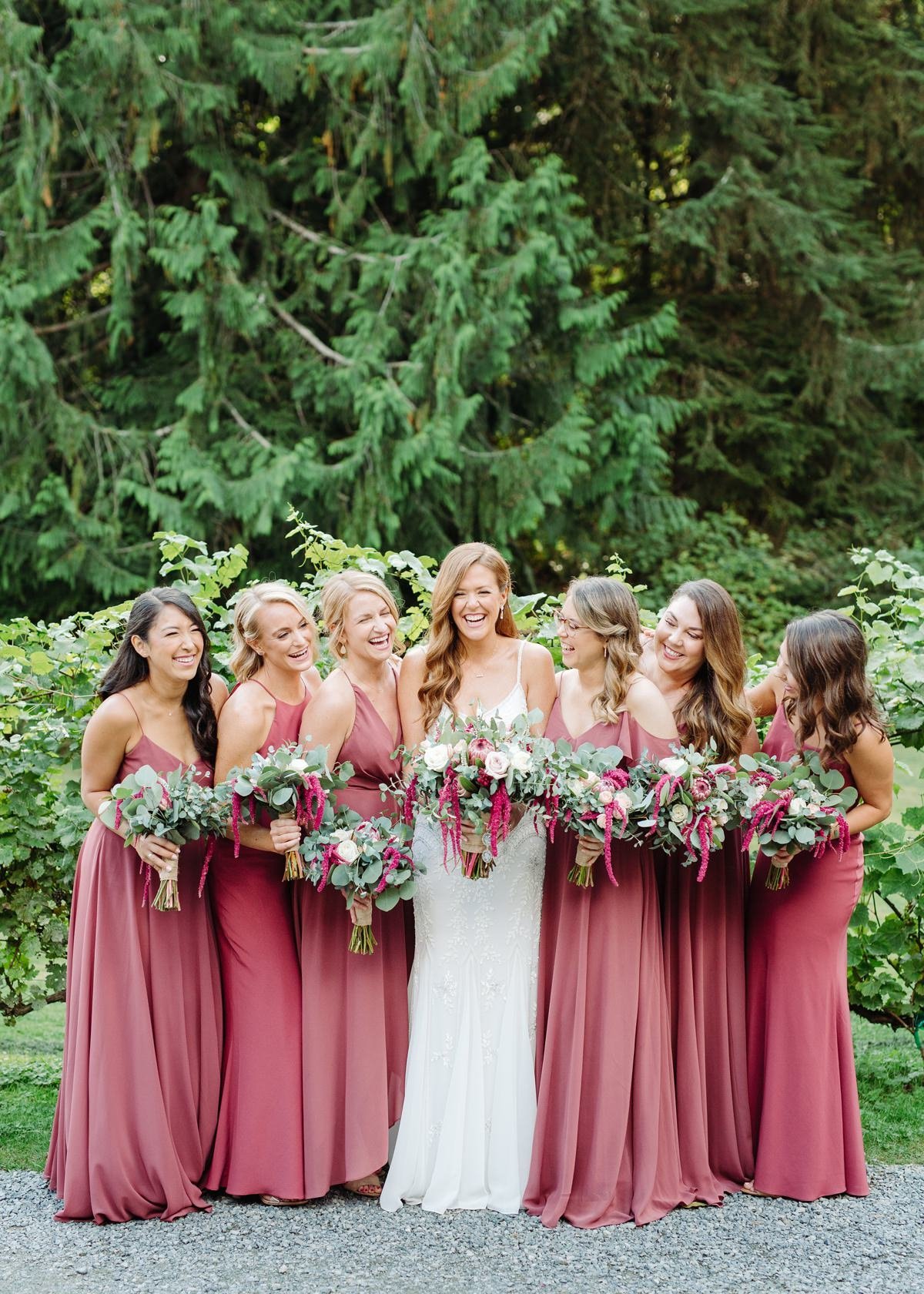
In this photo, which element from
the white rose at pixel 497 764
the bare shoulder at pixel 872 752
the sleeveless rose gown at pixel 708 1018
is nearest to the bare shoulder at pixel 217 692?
the white rose at pixel 497 764

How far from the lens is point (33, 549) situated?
1420 centimetres

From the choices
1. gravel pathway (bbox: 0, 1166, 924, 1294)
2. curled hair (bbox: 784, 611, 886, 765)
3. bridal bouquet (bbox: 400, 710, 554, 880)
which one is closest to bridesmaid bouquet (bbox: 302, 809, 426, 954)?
bridal bouquet (bbox: 400, 710, 554, 880)

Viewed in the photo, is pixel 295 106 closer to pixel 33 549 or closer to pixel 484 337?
pixel 484 337

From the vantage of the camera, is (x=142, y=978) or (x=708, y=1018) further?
(x=708, y=1018)

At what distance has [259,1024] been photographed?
16.7 feet

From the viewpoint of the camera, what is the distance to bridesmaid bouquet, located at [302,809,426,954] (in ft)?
15.9

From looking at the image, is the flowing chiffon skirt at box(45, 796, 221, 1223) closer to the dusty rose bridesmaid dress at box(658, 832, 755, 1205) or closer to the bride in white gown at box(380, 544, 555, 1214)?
the bride in white gown at box(380, 544, 555, 1214)

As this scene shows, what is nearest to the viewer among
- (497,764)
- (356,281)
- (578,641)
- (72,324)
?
(497,764)

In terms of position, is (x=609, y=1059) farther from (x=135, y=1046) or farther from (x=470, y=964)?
(x=135, y=1046)

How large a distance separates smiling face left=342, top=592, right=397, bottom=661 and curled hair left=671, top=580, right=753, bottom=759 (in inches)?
47.7

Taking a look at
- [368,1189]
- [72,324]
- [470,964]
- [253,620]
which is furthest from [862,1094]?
[72,324]

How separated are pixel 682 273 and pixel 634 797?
1605cm

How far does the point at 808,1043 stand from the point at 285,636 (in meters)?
2.62

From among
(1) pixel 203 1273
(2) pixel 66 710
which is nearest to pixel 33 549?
(2) pixel 66 710
